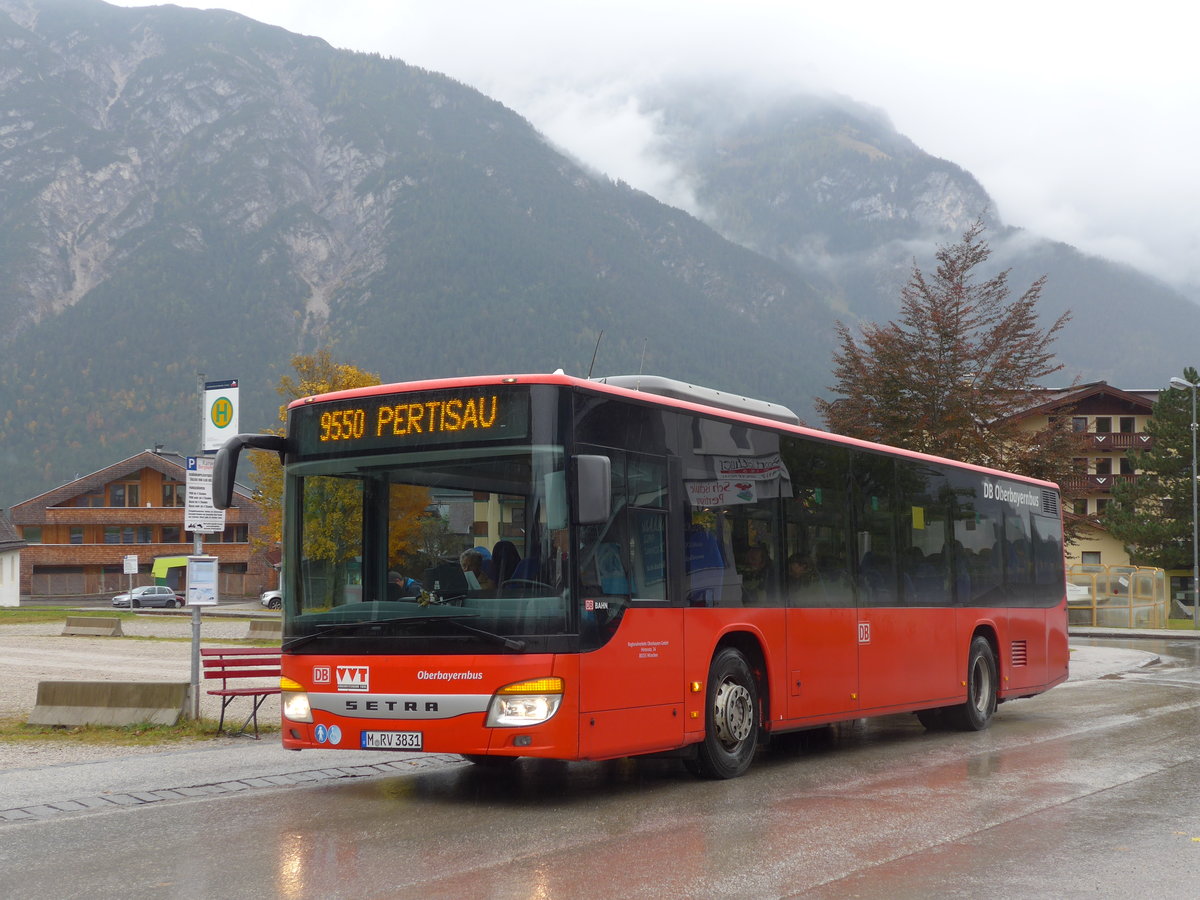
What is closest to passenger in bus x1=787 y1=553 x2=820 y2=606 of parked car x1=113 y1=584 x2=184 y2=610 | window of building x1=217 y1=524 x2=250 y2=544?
parked car x1=113 y1=584 x2=184 y2=610

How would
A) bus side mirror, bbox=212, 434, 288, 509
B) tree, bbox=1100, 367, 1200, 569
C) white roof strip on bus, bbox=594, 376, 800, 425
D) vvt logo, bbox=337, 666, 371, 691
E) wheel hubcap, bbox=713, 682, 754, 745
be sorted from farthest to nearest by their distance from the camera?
tree, bbox=1100, 367, 1200, 569, white roof strip on bus, bbox=594, 376, 800, 425, wheel hubcap, bbox=713, 682, 754, 745, bus side mirror, bbox=212, 434, 288, 509, vvt logo, bbox=337, 666, 371, 691

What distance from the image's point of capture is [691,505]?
1031 centimetres

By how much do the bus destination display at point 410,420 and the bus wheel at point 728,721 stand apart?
2.64m

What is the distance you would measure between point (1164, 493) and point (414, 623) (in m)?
65.0

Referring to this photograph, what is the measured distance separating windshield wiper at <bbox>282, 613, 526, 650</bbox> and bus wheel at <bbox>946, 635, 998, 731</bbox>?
300 inches

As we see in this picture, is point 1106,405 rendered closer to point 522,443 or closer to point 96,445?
point 522,443

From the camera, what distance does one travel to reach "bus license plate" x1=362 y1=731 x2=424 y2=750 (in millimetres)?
9172

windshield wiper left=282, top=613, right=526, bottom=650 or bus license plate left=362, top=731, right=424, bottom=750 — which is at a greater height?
windshield wiper left=282, top=613, right=526, bottom=650

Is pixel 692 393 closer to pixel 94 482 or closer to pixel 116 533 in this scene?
pixel 94 482

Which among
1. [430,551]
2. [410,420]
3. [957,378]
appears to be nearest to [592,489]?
[430,551]

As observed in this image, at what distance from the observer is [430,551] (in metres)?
9.41

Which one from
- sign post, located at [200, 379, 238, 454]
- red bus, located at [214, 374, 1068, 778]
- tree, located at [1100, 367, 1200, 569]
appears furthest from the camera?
tree, located at [1100, 367, 1200, 569]

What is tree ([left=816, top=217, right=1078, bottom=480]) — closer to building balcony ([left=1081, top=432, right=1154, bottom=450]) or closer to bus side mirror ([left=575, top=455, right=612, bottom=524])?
bus side mirror ([left=575, top=455, right=612, bottom=524])

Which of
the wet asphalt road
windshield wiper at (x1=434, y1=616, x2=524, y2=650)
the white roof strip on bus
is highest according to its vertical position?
the white roof strip on bus
